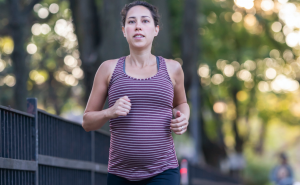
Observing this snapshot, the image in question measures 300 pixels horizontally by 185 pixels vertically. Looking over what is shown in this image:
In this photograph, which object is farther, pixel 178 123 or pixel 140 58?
pixel 140 58

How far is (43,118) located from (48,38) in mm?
17986

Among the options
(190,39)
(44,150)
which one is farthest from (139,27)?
(190,39)

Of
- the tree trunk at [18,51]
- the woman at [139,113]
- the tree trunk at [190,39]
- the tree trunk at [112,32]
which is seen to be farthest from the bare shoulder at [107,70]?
the tree trunk at [190,39]

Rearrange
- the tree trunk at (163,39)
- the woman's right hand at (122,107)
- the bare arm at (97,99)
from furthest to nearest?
the tree trunk at (163,39) < the bare arm at (97,99) < the woman's right hand at (122,107)

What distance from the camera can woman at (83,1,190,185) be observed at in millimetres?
3012

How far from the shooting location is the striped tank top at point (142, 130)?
3010 millimetres

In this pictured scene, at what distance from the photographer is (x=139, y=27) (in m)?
3.17

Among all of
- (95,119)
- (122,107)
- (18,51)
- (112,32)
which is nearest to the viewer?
(122,107)

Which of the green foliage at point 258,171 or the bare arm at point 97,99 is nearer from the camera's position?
the bare arm at point 97,99

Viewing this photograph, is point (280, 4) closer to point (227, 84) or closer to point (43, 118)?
point (227, 84)

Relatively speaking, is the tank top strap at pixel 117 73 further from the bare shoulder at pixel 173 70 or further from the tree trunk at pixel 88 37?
the tree trunk at pixel 88 37

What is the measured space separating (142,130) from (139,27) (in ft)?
2.20

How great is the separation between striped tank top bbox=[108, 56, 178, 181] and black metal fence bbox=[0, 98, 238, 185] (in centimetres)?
82

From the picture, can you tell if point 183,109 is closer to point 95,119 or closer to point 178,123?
point 178,123
